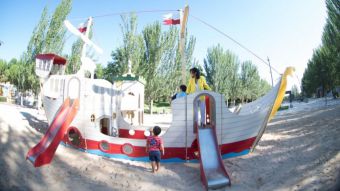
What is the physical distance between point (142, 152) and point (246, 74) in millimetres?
37616

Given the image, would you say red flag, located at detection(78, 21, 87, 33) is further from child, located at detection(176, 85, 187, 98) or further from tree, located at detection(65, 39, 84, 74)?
tree, located at detection(65, 39, 84, 74)

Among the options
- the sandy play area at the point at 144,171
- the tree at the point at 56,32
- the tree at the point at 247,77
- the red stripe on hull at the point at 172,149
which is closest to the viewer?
the sandy play area at the point at 144,171

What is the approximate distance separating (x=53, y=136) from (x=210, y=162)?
3.73m

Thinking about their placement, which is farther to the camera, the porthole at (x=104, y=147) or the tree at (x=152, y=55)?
the tree at (x=152, y=55)

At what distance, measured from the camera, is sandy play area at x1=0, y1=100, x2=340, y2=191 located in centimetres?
440

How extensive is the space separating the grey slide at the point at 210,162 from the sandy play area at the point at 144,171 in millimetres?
238

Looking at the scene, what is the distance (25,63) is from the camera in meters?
19.5

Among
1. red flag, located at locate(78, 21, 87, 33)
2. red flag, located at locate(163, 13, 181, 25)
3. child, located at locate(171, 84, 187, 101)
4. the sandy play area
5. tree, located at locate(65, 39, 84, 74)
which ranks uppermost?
tree, located at locate(65, 39, 84, 74)

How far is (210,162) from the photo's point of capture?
534cm

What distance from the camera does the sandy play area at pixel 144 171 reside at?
440 centimetres

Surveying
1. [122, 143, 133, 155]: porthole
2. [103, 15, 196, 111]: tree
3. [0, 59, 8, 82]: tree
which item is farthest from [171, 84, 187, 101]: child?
[0, 59, 8, 82]: tree

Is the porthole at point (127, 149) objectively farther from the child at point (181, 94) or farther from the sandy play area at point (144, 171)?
the child at point (181, 94)

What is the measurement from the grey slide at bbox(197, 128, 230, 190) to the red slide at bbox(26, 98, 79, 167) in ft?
10.9

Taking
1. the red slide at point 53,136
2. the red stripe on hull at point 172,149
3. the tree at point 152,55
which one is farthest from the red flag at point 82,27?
the tree at point 152,55
